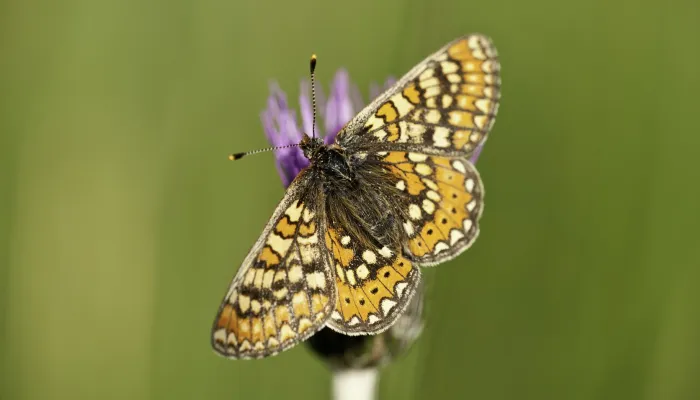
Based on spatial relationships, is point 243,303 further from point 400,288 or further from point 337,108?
point 337,108

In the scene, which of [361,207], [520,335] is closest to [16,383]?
[361,207]

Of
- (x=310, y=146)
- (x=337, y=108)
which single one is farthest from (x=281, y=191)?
(x=310, y=146)

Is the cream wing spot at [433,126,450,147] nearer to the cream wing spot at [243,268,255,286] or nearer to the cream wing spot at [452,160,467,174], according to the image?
the cream wing spot at [452,160,467,174]

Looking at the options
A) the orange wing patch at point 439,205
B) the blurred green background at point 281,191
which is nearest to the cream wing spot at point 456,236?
the orange wing patch at point 439,205

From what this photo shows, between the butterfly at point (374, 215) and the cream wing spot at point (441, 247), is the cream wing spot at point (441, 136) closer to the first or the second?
the butterfly at point (374, 215)

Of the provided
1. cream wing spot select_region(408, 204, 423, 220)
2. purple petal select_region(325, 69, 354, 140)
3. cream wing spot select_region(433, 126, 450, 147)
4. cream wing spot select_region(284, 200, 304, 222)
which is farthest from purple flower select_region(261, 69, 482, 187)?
cream wing spot select_region(284, 200, 304, 222)

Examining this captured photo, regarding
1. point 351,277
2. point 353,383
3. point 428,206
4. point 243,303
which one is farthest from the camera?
point 353,383
